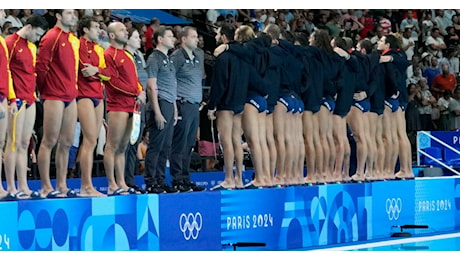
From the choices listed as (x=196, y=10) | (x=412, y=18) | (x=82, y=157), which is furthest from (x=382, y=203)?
(x=412, y=18)

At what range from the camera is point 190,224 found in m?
14.2

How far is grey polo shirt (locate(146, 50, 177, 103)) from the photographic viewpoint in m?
14.8

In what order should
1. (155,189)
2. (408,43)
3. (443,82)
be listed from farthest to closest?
(408,43)
(443,82)
(155,189)

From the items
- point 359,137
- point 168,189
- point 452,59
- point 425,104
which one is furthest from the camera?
point 452,59

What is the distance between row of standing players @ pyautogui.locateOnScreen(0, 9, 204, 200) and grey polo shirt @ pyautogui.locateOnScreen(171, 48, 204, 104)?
1 centimetres

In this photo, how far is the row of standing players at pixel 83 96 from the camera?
12.7 metres

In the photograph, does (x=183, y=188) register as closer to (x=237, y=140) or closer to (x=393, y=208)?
(x=237, y=140)

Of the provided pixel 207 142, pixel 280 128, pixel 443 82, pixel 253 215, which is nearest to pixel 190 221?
pixel 253 215

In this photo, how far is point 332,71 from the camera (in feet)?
56.9

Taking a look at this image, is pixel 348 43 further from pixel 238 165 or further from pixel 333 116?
pixel 238 165

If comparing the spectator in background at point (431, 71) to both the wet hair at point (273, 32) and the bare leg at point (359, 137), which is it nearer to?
the bare leg at point (359, 137)

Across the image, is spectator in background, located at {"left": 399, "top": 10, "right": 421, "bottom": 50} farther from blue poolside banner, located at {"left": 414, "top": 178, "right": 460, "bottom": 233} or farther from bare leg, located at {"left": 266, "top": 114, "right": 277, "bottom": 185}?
bare leg, located at {"left": 266, "top": 114, "right": 277, "bottom": 185}

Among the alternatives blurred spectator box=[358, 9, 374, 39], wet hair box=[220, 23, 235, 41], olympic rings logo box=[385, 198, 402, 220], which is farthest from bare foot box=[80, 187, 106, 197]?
blurred spectator box=[358, 9, 374, 39]

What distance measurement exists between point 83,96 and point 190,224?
6.22ft
